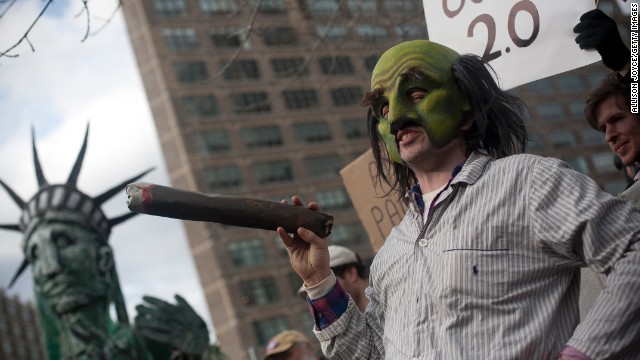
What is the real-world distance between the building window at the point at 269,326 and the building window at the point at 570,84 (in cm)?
2101

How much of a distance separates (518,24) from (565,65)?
0.34 metres

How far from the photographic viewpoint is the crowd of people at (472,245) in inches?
89.4

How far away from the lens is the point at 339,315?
283 cm

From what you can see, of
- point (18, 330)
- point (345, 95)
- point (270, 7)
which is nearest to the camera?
point (270, 7)

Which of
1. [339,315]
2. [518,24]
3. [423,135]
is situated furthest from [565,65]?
[339,315]

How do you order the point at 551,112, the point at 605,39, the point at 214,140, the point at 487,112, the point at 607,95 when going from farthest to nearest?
the point at 214,140
the point at 551,112
the point at 607,95
the point at 605,39
the point at 487,112

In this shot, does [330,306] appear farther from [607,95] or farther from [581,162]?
[581,162]

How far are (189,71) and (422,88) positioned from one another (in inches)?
2157

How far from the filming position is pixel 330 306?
283 centimetres

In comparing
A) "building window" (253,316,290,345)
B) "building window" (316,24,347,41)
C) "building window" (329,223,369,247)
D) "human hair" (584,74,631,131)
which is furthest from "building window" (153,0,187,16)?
"human hair" (584,74,631,131)

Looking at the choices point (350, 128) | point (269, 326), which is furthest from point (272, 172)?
point (269, 326)

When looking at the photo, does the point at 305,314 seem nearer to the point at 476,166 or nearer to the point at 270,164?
the point at 270,164

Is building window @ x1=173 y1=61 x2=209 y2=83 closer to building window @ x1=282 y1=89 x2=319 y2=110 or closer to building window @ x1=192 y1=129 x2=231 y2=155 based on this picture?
building window @ x1=192 y1=129 x2=231 y2=155

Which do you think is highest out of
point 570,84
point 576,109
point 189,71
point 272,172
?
point 189,71
